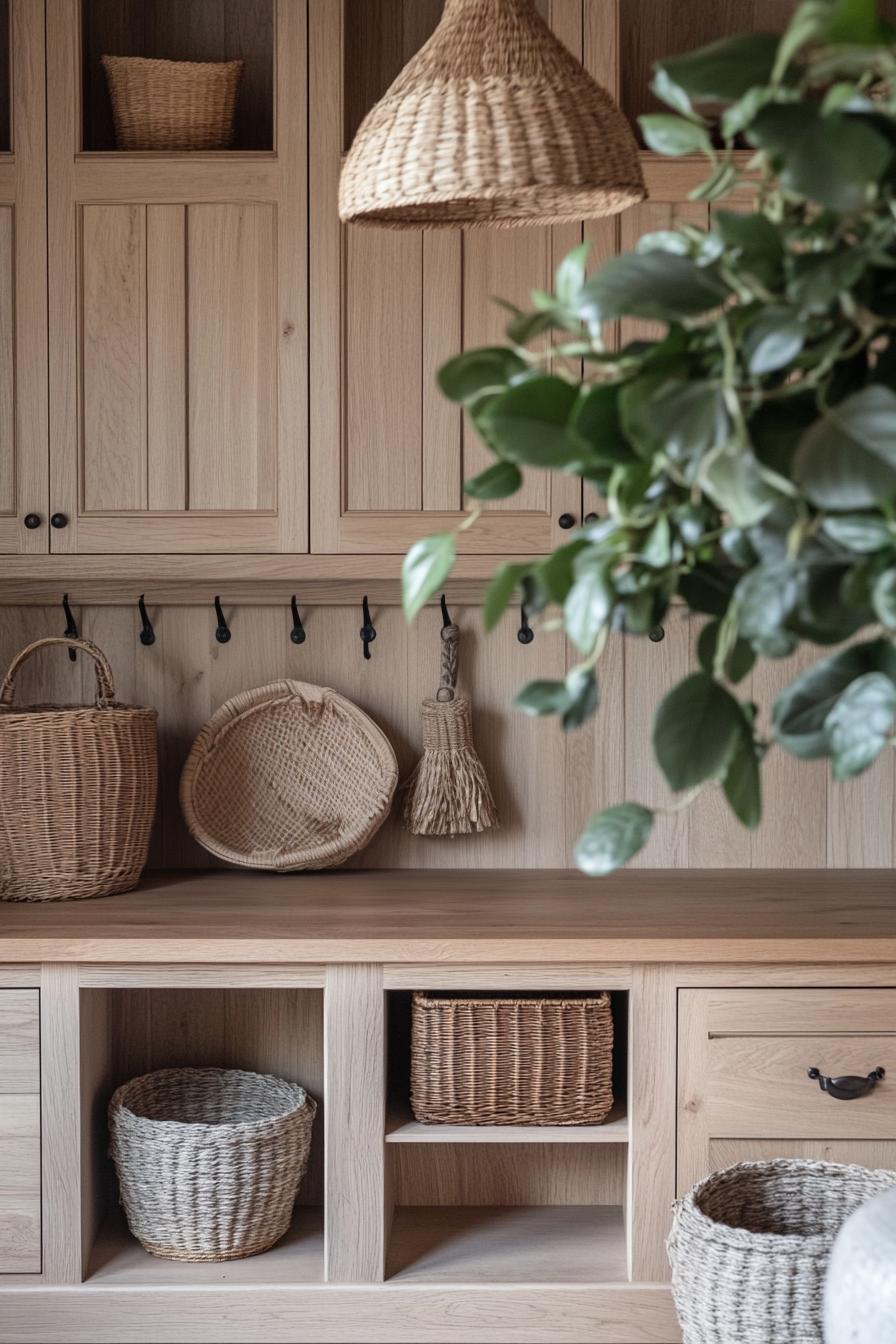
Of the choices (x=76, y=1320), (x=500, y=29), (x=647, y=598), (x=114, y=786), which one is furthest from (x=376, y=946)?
(x=647, y=598)

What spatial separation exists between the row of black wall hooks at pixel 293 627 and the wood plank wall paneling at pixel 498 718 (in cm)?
2

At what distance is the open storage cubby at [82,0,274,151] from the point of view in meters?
2.62

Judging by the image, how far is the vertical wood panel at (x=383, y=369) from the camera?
7.73 ft

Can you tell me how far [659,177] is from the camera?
91.4 inches

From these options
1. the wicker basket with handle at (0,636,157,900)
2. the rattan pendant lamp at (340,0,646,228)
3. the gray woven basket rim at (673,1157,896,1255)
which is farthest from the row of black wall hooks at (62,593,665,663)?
the rattan pendant lamp at (340,0,646,228)

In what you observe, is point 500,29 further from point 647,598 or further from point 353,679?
point 353,679

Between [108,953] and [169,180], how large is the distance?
49.0 inches

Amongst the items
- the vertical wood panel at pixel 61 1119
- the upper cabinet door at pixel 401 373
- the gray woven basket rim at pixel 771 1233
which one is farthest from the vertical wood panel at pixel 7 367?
the gray woven basket rim at pixel 771 1233

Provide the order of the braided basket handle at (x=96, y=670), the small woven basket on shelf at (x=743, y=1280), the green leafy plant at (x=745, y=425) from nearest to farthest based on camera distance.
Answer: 1. the green leafy plant at (x=745, y=425)
2. the small woven basket on shelf at (x=743, y=1280)
3. the braided basket handle at (x=96, y=670)

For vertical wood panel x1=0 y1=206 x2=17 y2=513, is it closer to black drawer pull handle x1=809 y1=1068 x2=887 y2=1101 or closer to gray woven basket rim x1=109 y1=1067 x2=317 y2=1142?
gray woven basket rim x1=109 y1=1067 x2=317 y2=1142

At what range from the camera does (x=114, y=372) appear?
2.36m

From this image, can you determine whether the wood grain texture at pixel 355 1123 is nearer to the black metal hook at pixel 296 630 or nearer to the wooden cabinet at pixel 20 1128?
the wooden cabinet at pixel 20 1128

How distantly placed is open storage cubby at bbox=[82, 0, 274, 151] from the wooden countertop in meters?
1.38

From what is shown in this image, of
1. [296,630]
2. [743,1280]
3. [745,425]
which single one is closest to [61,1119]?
[296,630]
